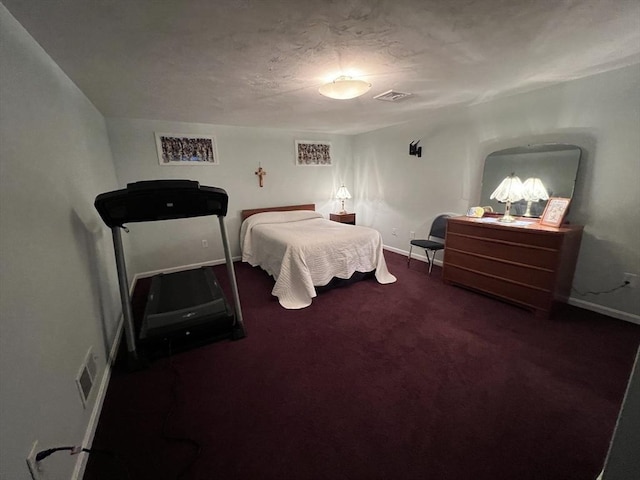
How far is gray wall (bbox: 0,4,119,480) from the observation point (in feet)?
2.87

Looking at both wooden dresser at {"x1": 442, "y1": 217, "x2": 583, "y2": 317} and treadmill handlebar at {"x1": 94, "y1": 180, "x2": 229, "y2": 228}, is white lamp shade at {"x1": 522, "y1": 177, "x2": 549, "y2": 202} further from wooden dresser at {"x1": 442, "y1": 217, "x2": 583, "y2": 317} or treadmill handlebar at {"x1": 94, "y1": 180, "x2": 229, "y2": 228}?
treadmill handlebar at {"x1": 94, "y1": 180, "x2": 229, "y2": 228}

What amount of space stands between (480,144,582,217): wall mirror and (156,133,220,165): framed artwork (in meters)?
3.62

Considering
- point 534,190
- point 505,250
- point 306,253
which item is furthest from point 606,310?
point 306,253

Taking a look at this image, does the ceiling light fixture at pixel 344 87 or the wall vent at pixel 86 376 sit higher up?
the ceiling light fixture at pixel 344 87

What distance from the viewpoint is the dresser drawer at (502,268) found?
2283mm

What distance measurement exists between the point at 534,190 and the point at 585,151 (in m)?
0.47

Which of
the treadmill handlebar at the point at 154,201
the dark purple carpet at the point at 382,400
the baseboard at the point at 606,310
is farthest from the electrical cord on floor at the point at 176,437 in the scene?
the baseboard at the point at 606,310

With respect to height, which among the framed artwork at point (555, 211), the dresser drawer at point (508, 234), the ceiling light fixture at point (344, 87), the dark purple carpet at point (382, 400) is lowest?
the dark purple carpet at point (382, 400)

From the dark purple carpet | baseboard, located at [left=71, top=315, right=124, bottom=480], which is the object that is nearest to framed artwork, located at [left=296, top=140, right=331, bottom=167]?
the dark purple carpet

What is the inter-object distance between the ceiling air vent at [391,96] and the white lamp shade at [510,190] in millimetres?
1387

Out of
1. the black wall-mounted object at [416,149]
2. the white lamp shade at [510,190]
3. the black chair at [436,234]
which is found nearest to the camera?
the white lamp shade at [510,190]

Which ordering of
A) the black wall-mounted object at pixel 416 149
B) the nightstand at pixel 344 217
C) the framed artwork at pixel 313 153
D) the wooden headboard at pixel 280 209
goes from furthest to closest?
1. the nightstand at pixel 344 217
2. the framed artwork at pixel 313 153
3. the wooden headboard at pixel 280 209
4. the black wall-mounted object at pixel 416 149

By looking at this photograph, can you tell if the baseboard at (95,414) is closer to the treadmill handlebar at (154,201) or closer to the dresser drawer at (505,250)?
the treadmill handlebar at (154,201)

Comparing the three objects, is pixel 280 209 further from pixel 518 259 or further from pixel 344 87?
pixel 518 259
